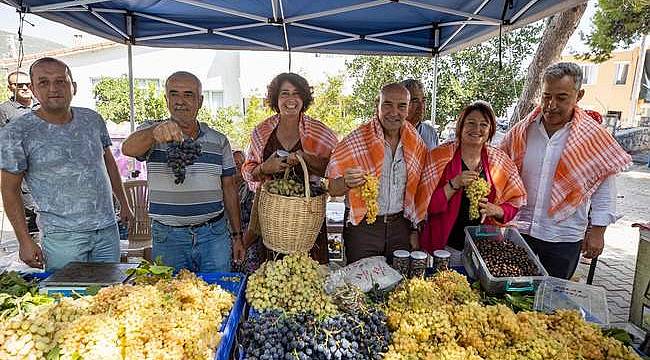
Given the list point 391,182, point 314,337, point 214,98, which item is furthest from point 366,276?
point 214,98

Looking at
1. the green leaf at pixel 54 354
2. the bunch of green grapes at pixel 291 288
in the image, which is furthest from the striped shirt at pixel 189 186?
the green leaf at pixel 54 354

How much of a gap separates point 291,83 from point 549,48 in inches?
194

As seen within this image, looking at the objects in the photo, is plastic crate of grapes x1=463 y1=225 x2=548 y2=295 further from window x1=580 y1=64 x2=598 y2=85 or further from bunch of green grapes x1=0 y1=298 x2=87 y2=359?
window x1=580 y1=64 x2=598 y2=85

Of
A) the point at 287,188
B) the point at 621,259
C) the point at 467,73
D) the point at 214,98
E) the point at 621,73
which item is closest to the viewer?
the point at 287,188

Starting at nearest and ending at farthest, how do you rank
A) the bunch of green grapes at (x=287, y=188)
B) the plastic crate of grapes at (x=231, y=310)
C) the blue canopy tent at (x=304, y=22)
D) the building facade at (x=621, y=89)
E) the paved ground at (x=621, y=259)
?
the plastic crate of grapes at (x=231, y=310) < the bunch of green grapes at (x=287, y=188) < the blue canopy tent at (x=304, y=22) < the paved ground at (x=621, y=259) < the building facade at (x=621, y=89)

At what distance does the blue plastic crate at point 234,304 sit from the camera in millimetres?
1569

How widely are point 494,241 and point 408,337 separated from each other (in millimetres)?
1009

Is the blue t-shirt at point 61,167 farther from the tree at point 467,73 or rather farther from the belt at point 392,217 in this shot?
the tree at point 467,73

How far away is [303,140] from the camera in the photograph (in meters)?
2.88

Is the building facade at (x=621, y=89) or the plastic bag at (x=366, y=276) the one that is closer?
the plastic bag at (x=366, y=276)

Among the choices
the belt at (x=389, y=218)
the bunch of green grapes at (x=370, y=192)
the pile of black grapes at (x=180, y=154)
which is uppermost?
the pile of black grapes at (x=180, y=154)

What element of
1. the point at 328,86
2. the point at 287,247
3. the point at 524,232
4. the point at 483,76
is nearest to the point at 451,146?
the point at 524,232

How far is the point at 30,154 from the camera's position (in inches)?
98.8

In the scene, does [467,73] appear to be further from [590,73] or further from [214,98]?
[590,73]
